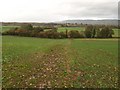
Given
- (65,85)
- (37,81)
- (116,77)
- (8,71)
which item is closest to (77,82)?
(65,85)

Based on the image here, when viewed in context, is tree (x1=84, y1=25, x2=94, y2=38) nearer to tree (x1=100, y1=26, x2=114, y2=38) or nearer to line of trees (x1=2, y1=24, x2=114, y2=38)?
line of trees (x1=2, y1=24, x2=114, y2=38)

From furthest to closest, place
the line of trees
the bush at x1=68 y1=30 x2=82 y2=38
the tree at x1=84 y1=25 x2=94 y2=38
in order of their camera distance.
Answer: the tree at x1=84 y1=25 x2=94 y2=38
the bush at x1=68 y1=30 x2=82 y2=38
the line of trees

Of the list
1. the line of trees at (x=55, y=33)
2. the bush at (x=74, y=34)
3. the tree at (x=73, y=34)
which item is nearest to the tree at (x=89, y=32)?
the line of trees at (x=55, y=33)

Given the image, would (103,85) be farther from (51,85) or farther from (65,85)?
(51,85)

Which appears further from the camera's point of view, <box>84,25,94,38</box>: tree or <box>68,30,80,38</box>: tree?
<box>84,25,94,38</box>: tree

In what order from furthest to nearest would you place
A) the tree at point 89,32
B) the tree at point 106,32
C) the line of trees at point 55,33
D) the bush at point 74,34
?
the tree at point 106,32, the tree at point 89,32, the bush at point 74,34, the line of trees at point 55,33

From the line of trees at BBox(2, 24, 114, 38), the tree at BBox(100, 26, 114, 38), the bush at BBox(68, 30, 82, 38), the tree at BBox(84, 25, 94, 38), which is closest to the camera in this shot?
the line of trees at BBox(2, 24, 114, 38)

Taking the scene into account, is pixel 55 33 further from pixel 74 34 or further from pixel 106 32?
pixel 106 32

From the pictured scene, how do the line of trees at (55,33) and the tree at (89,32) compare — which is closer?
the line of trees at (55,33)

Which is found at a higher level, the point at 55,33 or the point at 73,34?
the point at 55,33

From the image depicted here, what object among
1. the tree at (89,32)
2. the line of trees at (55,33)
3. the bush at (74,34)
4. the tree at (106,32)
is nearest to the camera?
the line of trees at (55,33)

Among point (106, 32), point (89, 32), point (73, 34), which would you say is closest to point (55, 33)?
point (73, 34)

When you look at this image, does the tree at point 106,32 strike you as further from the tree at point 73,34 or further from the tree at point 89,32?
the tree at point 73,34

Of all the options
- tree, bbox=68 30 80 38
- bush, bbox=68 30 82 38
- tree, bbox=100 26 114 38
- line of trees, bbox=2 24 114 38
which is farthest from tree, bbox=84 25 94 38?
tree, bbox=100 26 114 38
